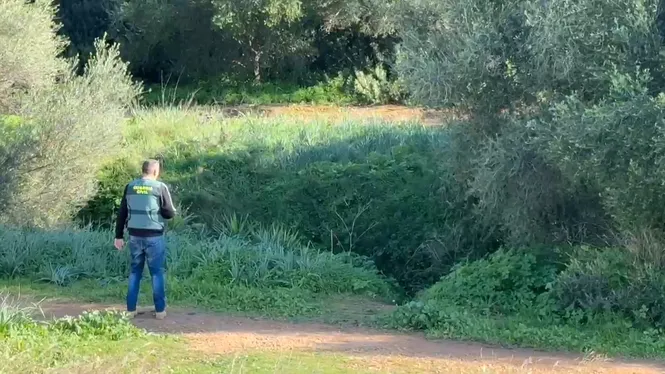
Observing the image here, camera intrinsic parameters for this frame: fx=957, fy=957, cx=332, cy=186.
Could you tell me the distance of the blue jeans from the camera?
9.85 m

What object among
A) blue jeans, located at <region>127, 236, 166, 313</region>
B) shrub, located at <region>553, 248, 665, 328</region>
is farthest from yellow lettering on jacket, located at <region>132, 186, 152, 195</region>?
shrub, located at <region>553, 248, 665, 328</region>

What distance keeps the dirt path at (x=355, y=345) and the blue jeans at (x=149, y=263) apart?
0.73 ft

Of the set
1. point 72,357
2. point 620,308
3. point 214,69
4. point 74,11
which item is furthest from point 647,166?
point 74,11

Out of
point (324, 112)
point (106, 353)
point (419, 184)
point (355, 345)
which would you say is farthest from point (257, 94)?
point (106, 353)

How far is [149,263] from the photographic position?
992 centimetres

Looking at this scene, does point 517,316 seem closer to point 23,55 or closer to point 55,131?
point 55,131

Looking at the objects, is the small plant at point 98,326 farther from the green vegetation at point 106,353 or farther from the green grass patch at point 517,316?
the green grass patch at point 517,316

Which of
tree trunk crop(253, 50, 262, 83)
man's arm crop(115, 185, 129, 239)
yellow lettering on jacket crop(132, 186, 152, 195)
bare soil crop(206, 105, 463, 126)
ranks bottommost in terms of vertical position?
man's arm crop(115, 185, 129, 239)

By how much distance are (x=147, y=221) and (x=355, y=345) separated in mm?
2467

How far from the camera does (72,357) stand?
795 cm

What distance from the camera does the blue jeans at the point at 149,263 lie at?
9.85m

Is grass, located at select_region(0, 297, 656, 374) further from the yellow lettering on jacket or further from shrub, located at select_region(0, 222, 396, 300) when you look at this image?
shrub, located at select_region(0, 222, 396, 300)

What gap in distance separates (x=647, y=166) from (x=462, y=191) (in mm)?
4154

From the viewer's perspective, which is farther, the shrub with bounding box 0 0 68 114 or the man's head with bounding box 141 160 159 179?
the shrub with bounding box 0 0 68 114
